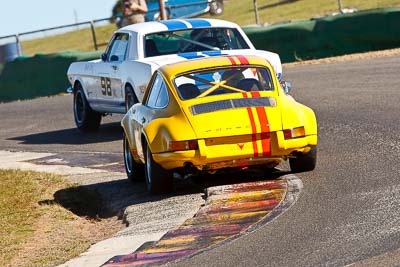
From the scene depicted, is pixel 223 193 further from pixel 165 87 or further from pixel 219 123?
pixel 165 87

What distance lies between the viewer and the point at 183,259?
27.1 feet

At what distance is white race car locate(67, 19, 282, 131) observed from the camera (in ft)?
50.7

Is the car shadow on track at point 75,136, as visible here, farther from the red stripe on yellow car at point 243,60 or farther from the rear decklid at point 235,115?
the rear decklid at point 235,115

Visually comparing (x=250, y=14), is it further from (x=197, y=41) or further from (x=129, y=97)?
(x=129, y=97)

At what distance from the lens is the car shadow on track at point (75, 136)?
17.8 m

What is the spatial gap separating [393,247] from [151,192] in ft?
13.7

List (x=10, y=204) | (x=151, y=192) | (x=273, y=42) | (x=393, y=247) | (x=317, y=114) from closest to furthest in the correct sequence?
(x=393, y=247), (x=151, y=192), (x=10, y=204), (x=317, y=114), (x=273, y=42)

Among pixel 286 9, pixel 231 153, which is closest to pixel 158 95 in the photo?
pixel 231 153

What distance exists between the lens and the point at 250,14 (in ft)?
154

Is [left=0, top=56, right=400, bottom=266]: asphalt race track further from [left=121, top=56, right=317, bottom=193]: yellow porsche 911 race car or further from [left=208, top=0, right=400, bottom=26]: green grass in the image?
[left=208, top=0, right=400, bottom=26]: green grass

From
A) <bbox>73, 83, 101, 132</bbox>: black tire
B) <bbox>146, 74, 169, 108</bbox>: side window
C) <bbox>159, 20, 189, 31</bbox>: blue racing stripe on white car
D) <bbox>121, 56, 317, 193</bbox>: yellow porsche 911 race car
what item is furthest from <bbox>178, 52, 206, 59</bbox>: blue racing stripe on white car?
<bbox>73, 83, 101, 132</bbox>: black tire

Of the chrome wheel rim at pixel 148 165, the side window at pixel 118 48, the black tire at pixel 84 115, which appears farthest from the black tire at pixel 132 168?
the black tire at pixel 84 115

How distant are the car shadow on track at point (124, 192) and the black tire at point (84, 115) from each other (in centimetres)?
545

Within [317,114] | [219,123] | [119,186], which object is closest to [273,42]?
[317,114]
